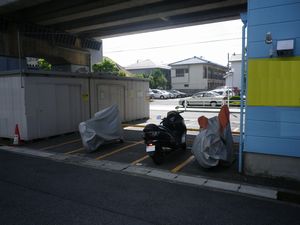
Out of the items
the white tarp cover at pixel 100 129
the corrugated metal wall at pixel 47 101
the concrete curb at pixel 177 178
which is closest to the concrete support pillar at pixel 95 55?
the corrugated metal wall at pixel 47 101

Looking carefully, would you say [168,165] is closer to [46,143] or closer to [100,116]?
[100,116]

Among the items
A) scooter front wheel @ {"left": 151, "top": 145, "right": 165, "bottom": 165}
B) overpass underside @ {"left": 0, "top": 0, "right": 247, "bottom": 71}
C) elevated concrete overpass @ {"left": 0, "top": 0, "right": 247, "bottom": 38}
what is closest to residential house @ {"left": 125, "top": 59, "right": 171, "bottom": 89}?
overpass underside @ {"left": 0, "top": 0, "right": 247, "bottom": 71}

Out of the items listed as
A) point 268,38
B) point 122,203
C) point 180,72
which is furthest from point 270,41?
point 180,72

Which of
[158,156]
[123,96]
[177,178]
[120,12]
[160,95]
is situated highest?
[120,12]

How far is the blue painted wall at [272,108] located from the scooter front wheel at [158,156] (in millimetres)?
1997

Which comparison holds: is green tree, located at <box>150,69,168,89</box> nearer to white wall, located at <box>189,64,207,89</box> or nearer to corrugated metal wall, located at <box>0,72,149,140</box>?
white wall, located at <box>189,64,207,89</box>

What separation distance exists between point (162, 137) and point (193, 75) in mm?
41432

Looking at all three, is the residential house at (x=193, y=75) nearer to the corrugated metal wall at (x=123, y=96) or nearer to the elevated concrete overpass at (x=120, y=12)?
the corrugated metal wall at (x=123, y=96)

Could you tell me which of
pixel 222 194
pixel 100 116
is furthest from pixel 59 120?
pixel 222 194

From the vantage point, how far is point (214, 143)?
5.89m

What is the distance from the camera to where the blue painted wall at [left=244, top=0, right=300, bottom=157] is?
4.92m

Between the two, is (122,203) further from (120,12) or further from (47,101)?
(120,12)

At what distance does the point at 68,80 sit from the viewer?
10.7 meters

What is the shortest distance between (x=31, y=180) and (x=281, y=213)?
4.69 m
